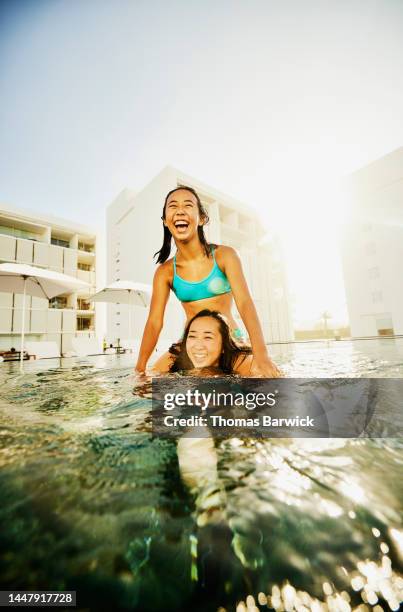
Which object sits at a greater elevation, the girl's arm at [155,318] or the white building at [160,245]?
the white building at [160,245]

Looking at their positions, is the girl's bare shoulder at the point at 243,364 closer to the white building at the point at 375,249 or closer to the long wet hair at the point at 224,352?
the long wet hair at the point at 224,352

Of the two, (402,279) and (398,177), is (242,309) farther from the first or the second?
(398,177)

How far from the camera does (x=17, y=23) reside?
8781 millimetres

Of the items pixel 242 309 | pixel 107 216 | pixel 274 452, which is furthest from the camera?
pixel 107 216

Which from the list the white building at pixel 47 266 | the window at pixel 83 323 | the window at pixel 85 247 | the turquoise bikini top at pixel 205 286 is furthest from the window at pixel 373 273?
the turquoise bikini top at pixel 205 286

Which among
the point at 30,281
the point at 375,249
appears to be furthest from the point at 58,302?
the point at 375,249

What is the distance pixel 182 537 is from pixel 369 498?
1.22 feet

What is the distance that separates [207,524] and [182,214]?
7.93 feet

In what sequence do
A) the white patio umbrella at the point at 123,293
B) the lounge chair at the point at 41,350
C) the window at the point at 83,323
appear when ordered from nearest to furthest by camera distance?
the lounge chair at the point at 41,350
the white patio umbrella at the point at 123,293
the window at the point at 83,323

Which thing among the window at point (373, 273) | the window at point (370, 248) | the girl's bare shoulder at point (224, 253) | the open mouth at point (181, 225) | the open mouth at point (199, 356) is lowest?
the open mouth at point (199, 356)

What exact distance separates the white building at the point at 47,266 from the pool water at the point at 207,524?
16.0m

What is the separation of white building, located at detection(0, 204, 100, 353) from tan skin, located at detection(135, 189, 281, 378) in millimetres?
13879

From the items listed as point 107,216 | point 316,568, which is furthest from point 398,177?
point 316,568

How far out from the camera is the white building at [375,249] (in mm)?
24234
